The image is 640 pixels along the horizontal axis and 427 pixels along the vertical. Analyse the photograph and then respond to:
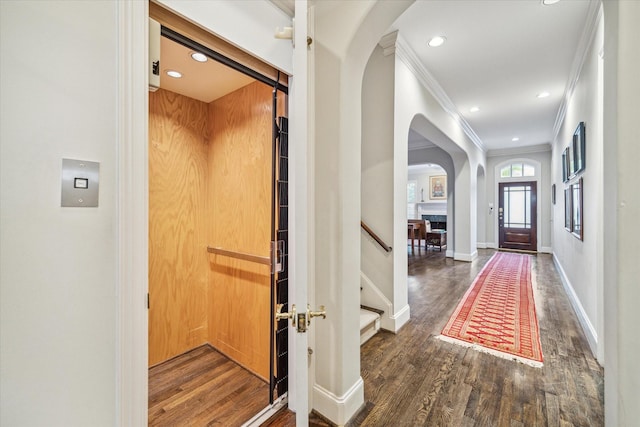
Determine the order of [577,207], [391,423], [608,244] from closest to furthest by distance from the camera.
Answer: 1. [608,244]
2. [391,423]
3. [577,207]

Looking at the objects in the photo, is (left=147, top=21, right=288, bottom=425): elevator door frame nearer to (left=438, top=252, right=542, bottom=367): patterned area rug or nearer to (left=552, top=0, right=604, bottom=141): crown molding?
(left=438, top=252, right=542, bottom=367): patterned area rug

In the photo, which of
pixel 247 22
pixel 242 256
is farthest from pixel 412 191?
pixel 247 22

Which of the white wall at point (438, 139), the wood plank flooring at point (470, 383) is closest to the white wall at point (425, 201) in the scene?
the white wall at point (438, 139)

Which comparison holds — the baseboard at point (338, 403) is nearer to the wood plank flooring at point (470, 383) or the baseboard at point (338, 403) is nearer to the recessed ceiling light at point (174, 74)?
the wood plank flooring at point (470, 383)

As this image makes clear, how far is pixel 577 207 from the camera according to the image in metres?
3.34

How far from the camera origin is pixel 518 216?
822cm

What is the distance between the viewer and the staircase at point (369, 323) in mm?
2654

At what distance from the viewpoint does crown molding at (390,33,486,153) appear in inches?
118

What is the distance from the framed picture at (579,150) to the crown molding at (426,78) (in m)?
1.80

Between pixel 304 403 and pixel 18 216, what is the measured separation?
3.55ft

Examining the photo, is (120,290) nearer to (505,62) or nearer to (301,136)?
(301,136)

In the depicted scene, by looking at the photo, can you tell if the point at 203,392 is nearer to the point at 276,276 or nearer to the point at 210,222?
the point at 276,276

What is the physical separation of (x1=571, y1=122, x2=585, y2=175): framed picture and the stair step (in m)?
2.90

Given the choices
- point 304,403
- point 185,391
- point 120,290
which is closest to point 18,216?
point 120,290
